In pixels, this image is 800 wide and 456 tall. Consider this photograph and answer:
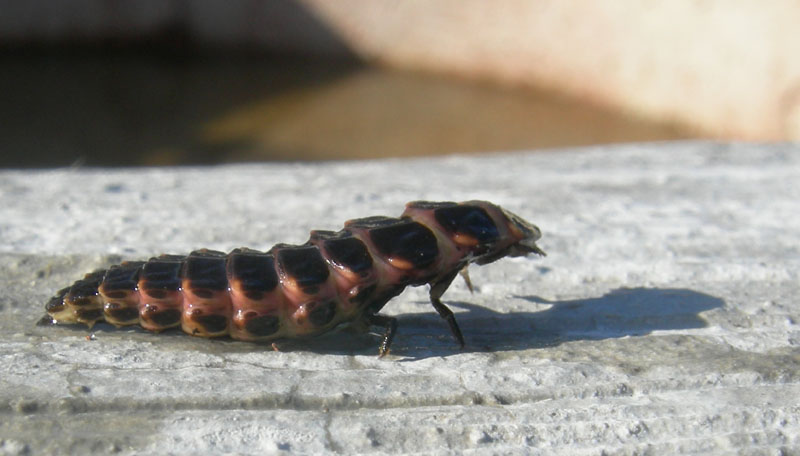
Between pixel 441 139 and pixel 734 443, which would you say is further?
pixel 441 139

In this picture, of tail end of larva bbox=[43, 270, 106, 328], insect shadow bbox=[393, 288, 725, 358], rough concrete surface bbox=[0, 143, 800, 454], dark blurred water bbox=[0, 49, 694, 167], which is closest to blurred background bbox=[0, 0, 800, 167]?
dark blurred water bbox=[0, 49, 694, 167]

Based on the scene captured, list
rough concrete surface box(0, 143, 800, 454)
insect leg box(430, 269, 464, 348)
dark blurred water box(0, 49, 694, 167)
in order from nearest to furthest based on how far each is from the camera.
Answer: rough concrete surface box(0, 143, 800, 454), insect leg box(430, 269, 464, 348), dark blurred water box(0, 49, 694, 167)

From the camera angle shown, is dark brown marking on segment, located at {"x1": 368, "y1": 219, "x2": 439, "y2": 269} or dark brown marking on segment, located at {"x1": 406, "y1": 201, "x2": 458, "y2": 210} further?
dark brown marking on segment, located at {"x1": 406, "y1": 201, "x2": 458, "y2": 210}

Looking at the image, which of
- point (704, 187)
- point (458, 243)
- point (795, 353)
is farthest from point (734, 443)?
point (704, 187)

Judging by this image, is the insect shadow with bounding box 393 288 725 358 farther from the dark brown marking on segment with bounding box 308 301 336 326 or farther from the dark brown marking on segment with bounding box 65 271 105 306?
the dark brown marking on segment with bounding box 65 271 105 306

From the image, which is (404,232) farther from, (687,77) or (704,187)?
(687,77)

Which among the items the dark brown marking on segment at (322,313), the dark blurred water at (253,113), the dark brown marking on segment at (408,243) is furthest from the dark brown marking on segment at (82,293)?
the dark blurred water at (253,113)
